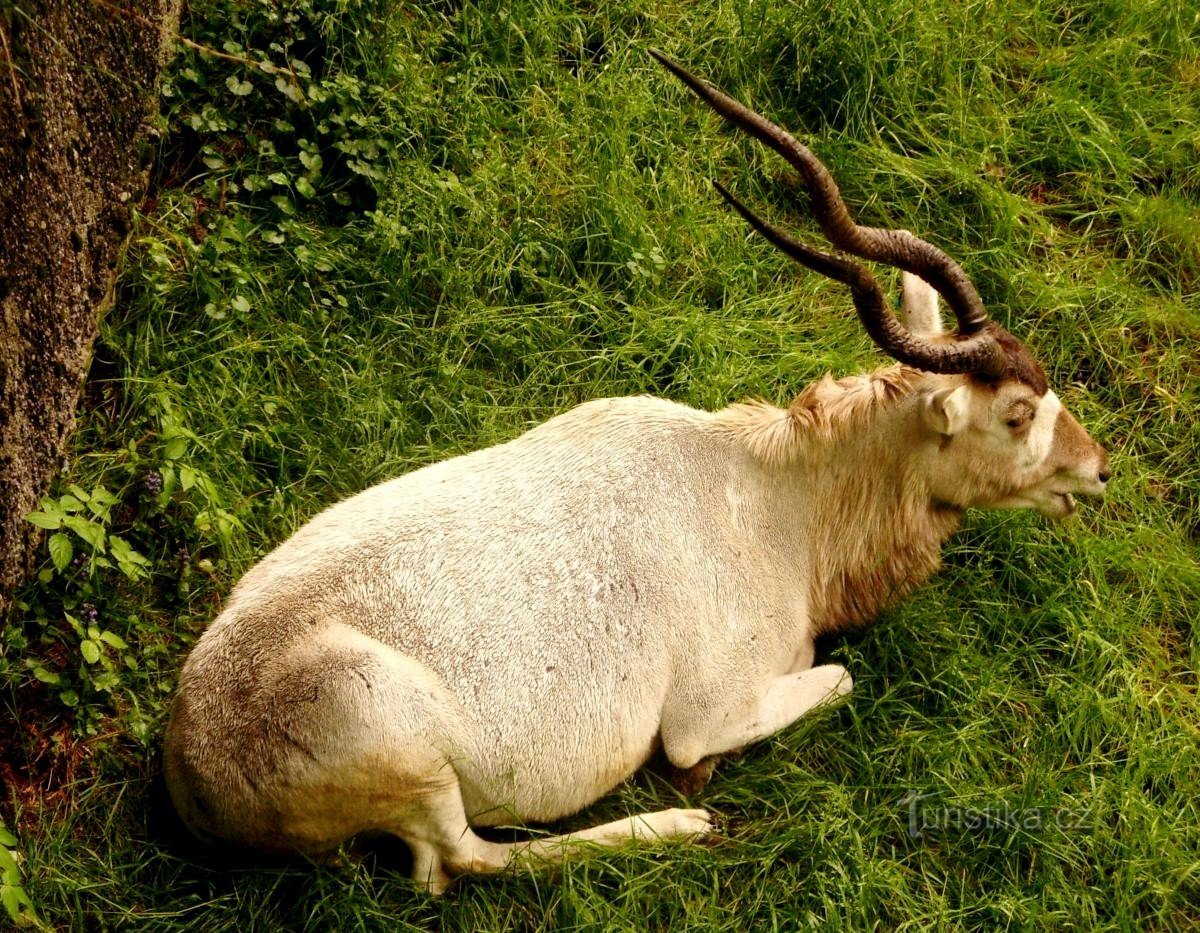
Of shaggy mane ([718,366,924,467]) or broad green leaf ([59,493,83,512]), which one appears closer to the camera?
broad green leaf ([59,493,83,512])

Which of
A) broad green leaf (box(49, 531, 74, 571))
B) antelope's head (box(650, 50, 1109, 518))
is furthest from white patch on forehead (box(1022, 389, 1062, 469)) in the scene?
broad green leaf (box(49, 531, 74, 571))

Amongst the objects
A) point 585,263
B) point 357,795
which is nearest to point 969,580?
point 585,263

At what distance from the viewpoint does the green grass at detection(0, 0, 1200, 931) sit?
491 cm

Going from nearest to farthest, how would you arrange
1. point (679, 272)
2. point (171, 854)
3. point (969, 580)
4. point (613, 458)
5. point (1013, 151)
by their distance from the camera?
point (171, 854) < point (613, 458) < point (969, 580) < point (679, 272) < point (1013, 151)

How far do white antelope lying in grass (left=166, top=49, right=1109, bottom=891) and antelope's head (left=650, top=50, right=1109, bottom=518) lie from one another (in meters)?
0.01

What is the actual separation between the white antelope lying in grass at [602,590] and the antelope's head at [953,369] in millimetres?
11

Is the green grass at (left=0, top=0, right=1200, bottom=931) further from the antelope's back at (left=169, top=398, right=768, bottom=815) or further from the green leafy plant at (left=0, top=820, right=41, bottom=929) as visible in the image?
the antelope's back at (left=169, top=398, right=768, bottom=815)

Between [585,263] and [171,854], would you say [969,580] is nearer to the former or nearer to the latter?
[585,263]

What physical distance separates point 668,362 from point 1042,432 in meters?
1.85

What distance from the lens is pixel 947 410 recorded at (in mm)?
5074

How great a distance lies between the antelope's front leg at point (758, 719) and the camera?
5.07 meters

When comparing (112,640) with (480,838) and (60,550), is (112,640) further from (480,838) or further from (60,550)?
(480,838)

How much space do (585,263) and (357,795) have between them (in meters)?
3.21

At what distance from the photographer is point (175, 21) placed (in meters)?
6.46
